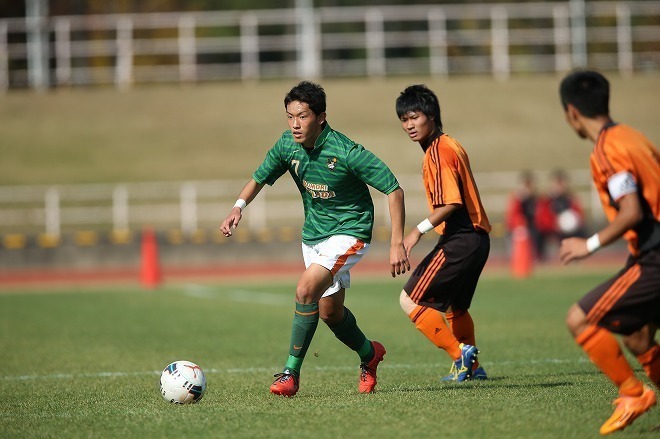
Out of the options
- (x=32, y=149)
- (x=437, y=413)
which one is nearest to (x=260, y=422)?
(x=437, y=413)

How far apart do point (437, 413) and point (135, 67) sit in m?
35.6

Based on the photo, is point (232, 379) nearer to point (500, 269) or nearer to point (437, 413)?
point (437, 413)

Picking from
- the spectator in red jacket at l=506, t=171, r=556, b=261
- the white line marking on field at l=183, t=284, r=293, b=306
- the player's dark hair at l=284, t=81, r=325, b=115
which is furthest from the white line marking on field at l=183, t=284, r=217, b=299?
the player's dark hair at l=284, t=81, r=325, b=115

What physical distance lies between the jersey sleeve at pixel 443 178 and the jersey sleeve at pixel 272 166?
113 cm

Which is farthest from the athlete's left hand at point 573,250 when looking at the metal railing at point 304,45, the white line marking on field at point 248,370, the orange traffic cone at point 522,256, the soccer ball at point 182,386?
the metal railing at point 304,45

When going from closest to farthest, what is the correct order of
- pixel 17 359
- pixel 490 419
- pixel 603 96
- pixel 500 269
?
1. pixel 603 96
2. pixel 490 419
3. pixel 17 359
4. pixel 500 269

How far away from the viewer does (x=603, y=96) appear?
5961 mm

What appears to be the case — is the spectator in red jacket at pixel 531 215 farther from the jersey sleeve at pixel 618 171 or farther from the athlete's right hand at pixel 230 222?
the jersey sleeve at pixel 618 171

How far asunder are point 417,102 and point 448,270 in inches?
52.4

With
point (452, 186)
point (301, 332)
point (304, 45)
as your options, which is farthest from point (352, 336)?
point (304, 45)

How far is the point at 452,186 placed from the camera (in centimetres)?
774

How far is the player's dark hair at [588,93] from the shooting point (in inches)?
235

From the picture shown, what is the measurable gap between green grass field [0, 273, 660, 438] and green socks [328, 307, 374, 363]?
32 cm

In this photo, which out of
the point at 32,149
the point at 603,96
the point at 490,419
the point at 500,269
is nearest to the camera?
the point at 603,96
